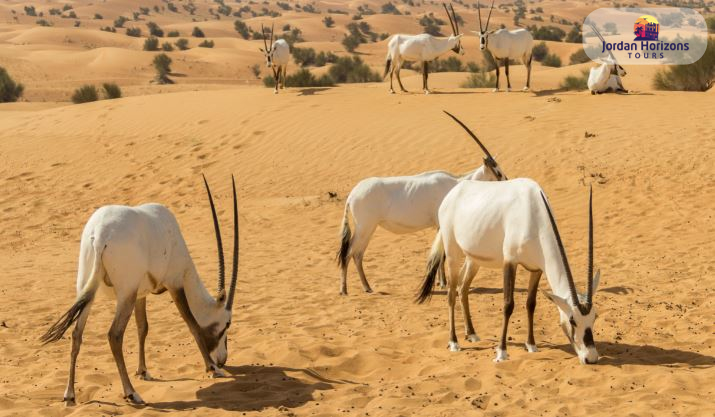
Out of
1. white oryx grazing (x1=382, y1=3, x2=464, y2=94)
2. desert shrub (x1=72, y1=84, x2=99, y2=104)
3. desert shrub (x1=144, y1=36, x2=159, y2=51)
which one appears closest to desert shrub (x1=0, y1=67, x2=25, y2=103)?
desert shrub (x1=72, y1=84, x2=99, y2=104)

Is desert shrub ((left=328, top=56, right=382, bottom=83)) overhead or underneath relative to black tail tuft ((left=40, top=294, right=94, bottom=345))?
underneath

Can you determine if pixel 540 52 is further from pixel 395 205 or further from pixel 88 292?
pixel 88 292

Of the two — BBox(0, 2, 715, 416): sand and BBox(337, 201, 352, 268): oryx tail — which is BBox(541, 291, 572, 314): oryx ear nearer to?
BBox(0, 2, 715, 416): sand

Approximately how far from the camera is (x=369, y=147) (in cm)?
1919

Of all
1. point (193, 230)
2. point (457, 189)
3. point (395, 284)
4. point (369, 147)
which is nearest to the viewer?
point (457, 189)

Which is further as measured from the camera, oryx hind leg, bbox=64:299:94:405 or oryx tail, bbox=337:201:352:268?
oryx tail, bbox=337:201:352:268

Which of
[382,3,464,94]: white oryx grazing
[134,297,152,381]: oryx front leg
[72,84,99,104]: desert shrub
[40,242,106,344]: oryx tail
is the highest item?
[382,3,464,94]: white oryx grazing

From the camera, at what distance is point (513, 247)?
6.99 m

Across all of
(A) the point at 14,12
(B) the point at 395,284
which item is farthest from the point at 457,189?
(A) the point at 14,12

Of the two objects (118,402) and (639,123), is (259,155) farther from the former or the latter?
(118,402)

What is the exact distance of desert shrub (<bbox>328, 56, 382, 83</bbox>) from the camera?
37000mm

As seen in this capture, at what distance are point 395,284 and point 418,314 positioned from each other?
1.69 metres

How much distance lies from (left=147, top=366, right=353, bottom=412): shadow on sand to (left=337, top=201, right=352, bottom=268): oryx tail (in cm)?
315

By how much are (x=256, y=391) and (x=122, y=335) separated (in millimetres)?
1189
